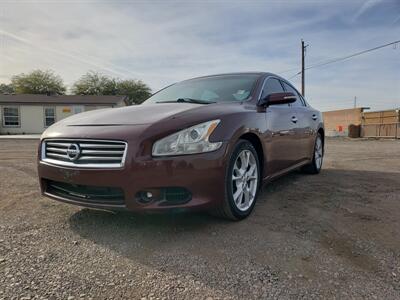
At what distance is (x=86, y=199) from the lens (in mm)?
2904

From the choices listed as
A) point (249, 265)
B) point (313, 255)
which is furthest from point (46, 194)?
point (313, 255)

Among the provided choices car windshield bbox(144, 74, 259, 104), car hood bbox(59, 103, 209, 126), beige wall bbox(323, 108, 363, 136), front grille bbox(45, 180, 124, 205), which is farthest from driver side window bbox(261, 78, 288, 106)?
beige wall bbox(323, 108, 363, 136)

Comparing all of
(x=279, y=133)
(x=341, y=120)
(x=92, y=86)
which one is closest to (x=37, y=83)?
(x=92, y=86)

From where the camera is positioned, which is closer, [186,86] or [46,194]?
[46,194]

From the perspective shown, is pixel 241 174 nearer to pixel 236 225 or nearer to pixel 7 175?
pixel 236 225

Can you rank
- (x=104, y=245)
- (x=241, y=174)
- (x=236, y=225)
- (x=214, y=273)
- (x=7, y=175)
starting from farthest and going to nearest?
(x=7, y=175), (x=241, y=174), (x=236, y=225), (x=104, y=245), (x=214, y=273)

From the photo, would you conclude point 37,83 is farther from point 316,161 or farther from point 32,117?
point 316,161

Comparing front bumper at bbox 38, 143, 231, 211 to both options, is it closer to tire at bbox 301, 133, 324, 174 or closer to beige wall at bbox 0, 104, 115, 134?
tire at bbox 301, 133, 324, 174

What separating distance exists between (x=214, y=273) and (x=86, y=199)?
1.29m

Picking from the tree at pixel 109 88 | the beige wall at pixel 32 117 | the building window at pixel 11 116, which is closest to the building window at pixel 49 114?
the beige wall at pixel 32 117

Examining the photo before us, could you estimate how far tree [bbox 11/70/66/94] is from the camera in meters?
42.2

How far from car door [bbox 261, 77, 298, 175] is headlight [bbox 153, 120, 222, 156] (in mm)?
1144

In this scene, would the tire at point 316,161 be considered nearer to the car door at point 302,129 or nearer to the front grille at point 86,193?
the car door at point 302,129

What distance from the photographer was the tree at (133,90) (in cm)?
4384
